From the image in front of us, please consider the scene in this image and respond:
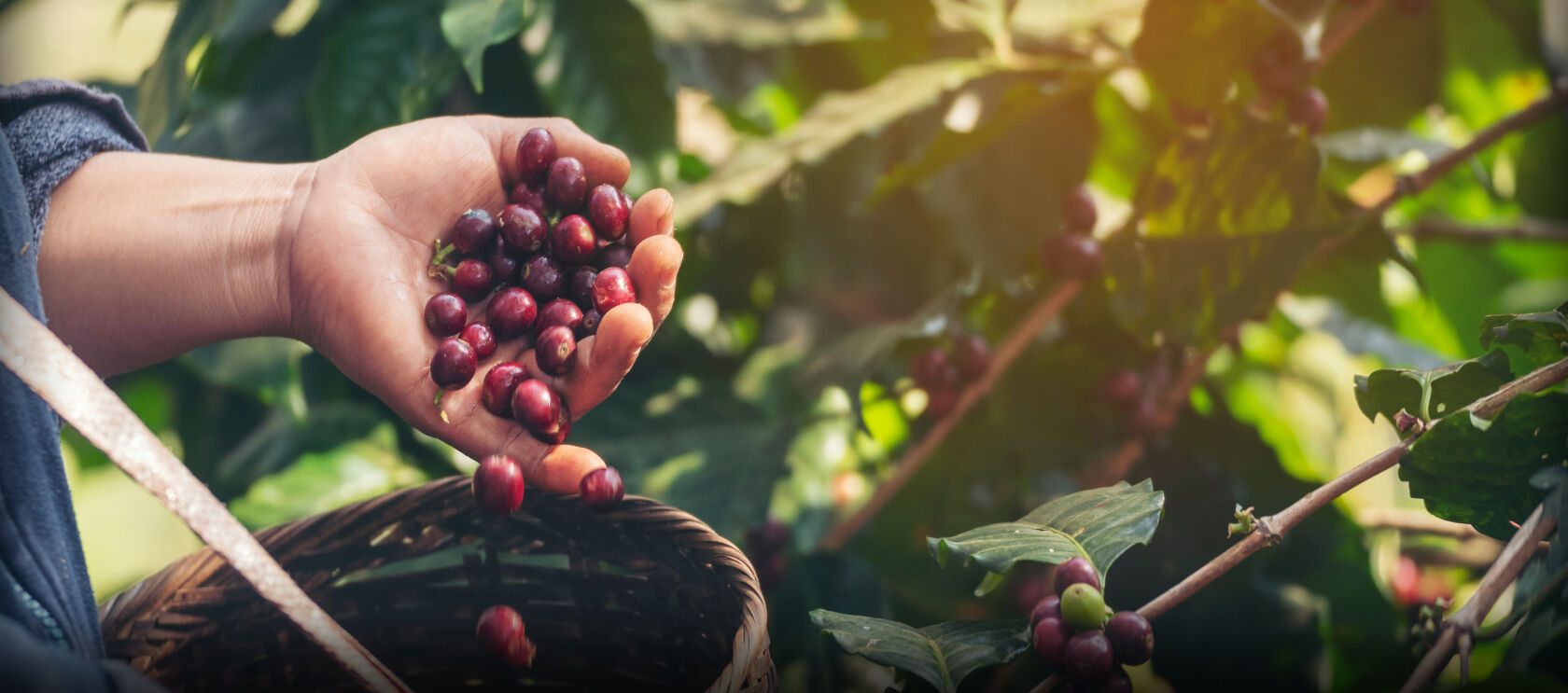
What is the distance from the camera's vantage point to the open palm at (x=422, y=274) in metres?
0.55

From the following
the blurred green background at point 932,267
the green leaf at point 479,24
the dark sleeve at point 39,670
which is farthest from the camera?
the blurred green background at point 932,267

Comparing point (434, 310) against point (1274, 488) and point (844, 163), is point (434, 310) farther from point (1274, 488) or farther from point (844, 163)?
point (1274, 488)

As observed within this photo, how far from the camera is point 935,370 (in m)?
0.84

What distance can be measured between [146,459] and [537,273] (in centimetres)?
25

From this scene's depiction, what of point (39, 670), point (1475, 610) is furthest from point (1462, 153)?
point (39, 670)

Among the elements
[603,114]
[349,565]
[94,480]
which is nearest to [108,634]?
[349,565]

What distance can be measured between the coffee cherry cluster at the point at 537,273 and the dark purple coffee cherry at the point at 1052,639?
11.5 inches

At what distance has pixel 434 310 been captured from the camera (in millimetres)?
555

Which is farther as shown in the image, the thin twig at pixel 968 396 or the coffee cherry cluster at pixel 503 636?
the thin twig at pixel 968 396

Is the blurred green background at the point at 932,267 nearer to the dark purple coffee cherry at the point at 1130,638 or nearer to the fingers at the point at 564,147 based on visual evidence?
the fingers at the point at 564,147

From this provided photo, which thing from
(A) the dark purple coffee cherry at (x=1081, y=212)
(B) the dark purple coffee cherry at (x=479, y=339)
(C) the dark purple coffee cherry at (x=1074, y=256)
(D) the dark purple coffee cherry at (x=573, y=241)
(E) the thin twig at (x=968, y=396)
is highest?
(D) the dark purple coffee cherry at (x=573, y=241)

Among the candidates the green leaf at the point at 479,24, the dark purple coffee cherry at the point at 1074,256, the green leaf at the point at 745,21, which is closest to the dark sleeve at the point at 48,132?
the green leaf at the point at 479,24

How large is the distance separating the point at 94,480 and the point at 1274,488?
136cm

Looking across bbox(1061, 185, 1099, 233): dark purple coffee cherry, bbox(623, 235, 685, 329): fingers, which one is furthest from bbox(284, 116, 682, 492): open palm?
bbox(1061, 185, 1099, 233): dark purple coffee cherry
